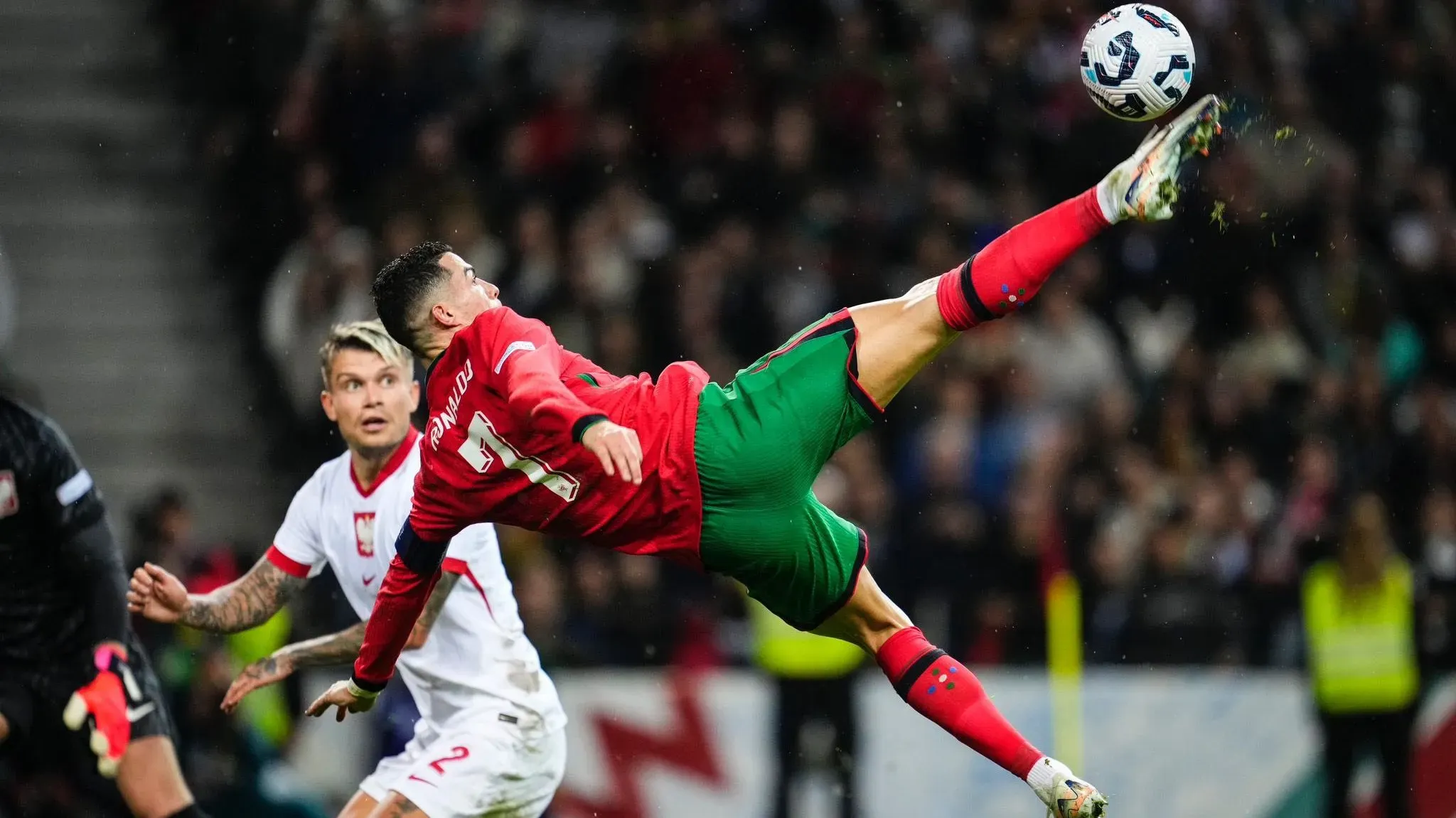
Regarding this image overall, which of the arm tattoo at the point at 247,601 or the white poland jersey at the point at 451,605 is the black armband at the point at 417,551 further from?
the arm tattoo at the point at 247,601

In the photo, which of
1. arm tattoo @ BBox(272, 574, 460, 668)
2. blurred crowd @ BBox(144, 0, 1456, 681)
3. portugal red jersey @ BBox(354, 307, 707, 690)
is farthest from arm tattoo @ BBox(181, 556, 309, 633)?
blurred crowd @ BBox(144, 0, 1456, 681)

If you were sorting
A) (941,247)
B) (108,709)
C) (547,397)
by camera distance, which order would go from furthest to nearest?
(941,247) → (108,709) → (547,397)

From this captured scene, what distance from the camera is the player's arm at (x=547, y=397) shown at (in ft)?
17.7

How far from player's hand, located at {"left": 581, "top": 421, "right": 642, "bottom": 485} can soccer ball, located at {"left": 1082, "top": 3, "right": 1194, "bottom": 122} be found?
2.38 meters

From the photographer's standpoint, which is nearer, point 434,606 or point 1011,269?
point 1011,269

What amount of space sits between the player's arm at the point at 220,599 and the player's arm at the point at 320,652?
22cm

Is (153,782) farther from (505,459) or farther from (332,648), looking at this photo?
(505,459)

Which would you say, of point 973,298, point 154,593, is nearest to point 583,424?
point 973,298

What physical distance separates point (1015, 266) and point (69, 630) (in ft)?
13.0

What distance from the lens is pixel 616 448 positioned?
5.38 meters

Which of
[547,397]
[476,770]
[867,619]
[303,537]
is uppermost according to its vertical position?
[547,397]

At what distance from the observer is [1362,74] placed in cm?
1438

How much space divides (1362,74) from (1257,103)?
925 mm

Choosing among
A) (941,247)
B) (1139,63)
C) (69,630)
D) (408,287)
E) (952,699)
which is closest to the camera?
(408,287)
